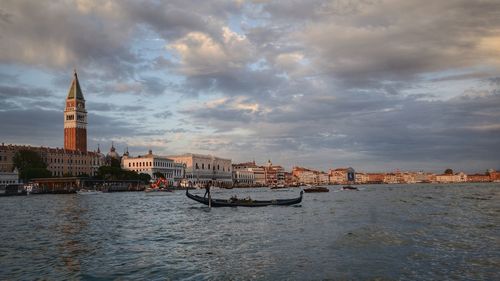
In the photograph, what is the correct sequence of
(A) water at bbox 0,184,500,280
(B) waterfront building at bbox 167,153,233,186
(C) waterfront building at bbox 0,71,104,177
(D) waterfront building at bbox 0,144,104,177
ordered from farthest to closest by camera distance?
(B) waterfront building at bbox 167,153,233,186 < (C) waterfront building at bbox 0,71,104,177 < (D) waterfront building at bbox 0,144,104,177 < (A) water at bbox 0,184,500,280

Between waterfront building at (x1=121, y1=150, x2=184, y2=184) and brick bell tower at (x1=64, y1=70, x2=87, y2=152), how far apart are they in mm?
18079

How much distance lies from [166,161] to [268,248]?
13722 cm

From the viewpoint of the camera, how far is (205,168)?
17488 cm

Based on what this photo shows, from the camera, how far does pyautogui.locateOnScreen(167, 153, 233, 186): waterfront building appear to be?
541 ft

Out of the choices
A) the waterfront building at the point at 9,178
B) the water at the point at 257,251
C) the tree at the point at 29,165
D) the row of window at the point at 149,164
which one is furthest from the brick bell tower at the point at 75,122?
the water at the point at 257,251

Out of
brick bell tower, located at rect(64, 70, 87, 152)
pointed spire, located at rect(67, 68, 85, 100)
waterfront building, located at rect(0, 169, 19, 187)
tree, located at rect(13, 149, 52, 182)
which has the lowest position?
waterfront building, located at rect(0, 169, 19, 187)

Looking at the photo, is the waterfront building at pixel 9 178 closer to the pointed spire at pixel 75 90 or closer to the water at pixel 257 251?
the pointed spire at pixel 75 90

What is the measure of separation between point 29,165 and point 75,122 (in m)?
32.0

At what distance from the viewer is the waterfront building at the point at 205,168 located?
165 m

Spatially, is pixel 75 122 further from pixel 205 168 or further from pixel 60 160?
pixel 205 168

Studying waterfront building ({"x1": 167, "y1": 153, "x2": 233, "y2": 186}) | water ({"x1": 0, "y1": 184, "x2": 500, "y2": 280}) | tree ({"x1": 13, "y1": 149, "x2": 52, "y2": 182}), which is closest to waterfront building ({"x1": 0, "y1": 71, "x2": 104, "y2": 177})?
tree ({"x1": 13, "y1": 149, "x2": 52, "y2": 182})

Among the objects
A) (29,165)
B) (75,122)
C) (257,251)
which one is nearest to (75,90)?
(75,122)

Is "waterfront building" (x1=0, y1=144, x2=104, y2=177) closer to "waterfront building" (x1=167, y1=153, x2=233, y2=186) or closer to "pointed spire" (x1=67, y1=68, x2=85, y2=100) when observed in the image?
"pointed spire" (x1=67, y1=68, x2=85, y2=100)

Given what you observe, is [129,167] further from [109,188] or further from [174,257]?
[174,257]
